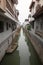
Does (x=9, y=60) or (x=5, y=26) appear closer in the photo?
(x=9, y=60)

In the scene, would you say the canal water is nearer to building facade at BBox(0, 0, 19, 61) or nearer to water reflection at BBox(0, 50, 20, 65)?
water reflection at BBox(0, 50, 20, 65)

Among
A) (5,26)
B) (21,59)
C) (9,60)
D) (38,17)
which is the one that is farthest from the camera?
(38,17)

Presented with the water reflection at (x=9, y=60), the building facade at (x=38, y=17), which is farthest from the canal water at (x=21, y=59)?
the building facade at (x=38, y=17)

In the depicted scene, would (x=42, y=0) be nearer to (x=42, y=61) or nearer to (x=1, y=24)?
(x=1, y=24)

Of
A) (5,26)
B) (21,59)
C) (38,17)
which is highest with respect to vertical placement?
(38,17)

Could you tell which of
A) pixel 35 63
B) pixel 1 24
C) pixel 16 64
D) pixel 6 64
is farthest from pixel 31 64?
pixel 1 24

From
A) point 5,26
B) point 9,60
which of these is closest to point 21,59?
point 9,60

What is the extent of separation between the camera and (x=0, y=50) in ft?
28.3

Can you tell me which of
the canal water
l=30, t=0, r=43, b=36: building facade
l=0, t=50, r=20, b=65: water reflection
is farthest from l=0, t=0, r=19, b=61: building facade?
l=30, t=0, r=43, b=36: building facade

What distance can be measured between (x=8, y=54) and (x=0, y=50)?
271cm

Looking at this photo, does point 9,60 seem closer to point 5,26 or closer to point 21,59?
point 21,59

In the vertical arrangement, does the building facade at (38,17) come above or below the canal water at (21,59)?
above

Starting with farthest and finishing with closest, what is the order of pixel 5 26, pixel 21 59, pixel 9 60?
pixel 5 26 → pixel 21 59 → pixel 9 60

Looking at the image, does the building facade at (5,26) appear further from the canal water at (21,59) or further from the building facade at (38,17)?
the building facade at (38,17)
